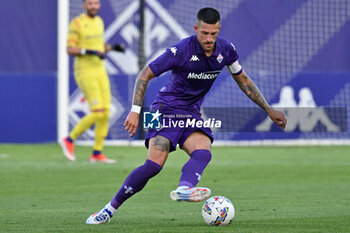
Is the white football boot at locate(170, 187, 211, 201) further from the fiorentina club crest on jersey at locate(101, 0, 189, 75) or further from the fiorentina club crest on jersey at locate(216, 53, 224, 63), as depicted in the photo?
the fiorentina club crest on jersey at locate(101, 0, 189, 75)

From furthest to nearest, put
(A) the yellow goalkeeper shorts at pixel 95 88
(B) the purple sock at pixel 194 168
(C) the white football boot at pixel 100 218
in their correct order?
(A) the yellow goalkeeper shorts at pixel 95 88 → (C) the white football boot at pixel 100 218 → (B) the purple sock at pixel 194 168

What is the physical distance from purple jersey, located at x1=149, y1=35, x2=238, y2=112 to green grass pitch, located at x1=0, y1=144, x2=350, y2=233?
105 centimetres

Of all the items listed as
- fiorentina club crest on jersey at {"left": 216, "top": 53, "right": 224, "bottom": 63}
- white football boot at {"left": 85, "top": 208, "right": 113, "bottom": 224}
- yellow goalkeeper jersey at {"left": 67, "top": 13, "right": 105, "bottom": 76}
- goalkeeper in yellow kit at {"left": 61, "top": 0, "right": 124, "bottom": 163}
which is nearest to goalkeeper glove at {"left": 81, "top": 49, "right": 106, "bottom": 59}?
goalkeeper in yellow kit at {"left": 61, "top": 0, "right": 124, "bottom": 163}

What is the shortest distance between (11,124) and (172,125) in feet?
38.7

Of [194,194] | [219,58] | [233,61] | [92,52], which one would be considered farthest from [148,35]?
[194,194]

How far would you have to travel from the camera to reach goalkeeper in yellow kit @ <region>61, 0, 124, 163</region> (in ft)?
43.8

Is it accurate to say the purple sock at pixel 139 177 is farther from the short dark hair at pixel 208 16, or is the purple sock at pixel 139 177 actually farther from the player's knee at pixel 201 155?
the short dark hair at pixel 208 16

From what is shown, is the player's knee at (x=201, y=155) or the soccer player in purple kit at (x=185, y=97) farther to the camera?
the player's knee at (x=201, y=155)

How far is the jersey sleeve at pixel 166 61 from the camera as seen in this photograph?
6766 millimetres

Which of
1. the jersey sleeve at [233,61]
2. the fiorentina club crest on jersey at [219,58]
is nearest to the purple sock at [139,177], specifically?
the fiorentina club crest on jersey at [219,58]

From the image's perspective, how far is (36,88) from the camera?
18266 millimetres

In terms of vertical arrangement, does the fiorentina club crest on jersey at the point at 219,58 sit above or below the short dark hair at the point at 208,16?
below

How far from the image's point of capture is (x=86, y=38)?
44.2ft

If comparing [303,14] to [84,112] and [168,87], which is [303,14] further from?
[168,87]
